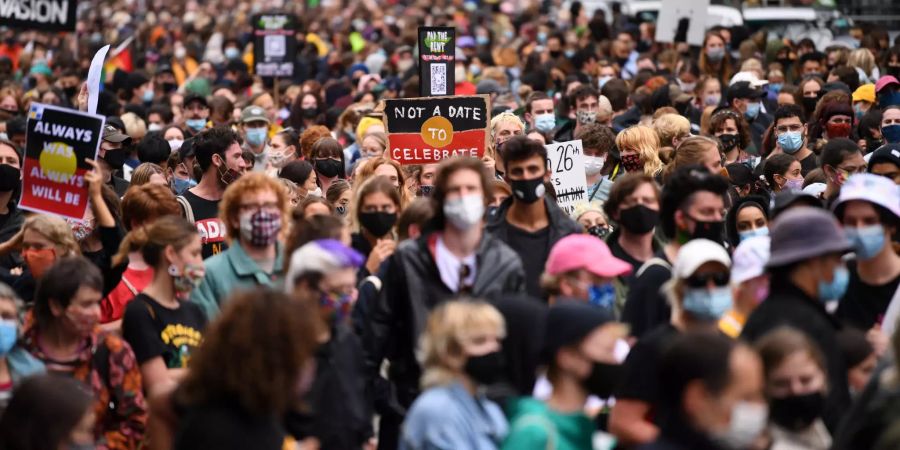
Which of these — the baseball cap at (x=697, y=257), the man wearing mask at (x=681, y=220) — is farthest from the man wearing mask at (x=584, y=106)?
the baseball cap at (x=697, y=257)

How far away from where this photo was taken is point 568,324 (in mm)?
6445

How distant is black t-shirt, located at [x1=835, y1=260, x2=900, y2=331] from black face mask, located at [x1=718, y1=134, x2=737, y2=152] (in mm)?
6030

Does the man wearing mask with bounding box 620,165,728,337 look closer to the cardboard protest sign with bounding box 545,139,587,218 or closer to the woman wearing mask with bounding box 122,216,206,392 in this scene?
the woman wearing mask with bounding box 122,216,206,392

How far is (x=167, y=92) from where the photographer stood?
24453 mm

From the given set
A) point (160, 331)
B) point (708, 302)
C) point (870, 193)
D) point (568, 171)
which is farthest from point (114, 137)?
point (708, 302)

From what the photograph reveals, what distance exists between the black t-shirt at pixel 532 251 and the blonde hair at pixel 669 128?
5.20 metres

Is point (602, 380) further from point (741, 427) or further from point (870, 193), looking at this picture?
point (870, 193)

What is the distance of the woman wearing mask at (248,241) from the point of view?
8248mm

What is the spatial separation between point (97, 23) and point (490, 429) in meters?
37.3

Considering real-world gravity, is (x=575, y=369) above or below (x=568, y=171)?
below

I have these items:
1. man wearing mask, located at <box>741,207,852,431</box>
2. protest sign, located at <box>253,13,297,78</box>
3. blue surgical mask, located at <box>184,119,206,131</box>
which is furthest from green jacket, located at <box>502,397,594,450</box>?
protest sign, located at <box>253,13,297,78</box>

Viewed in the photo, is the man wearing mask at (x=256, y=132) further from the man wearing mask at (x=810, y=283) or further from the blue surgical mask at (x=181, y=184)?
the man wearing mask at (x=810, y=283)

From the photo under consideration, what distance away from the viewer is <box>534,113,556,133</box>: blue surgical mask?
620 inches

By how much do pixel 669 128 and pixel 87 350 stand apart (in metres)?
7.19
